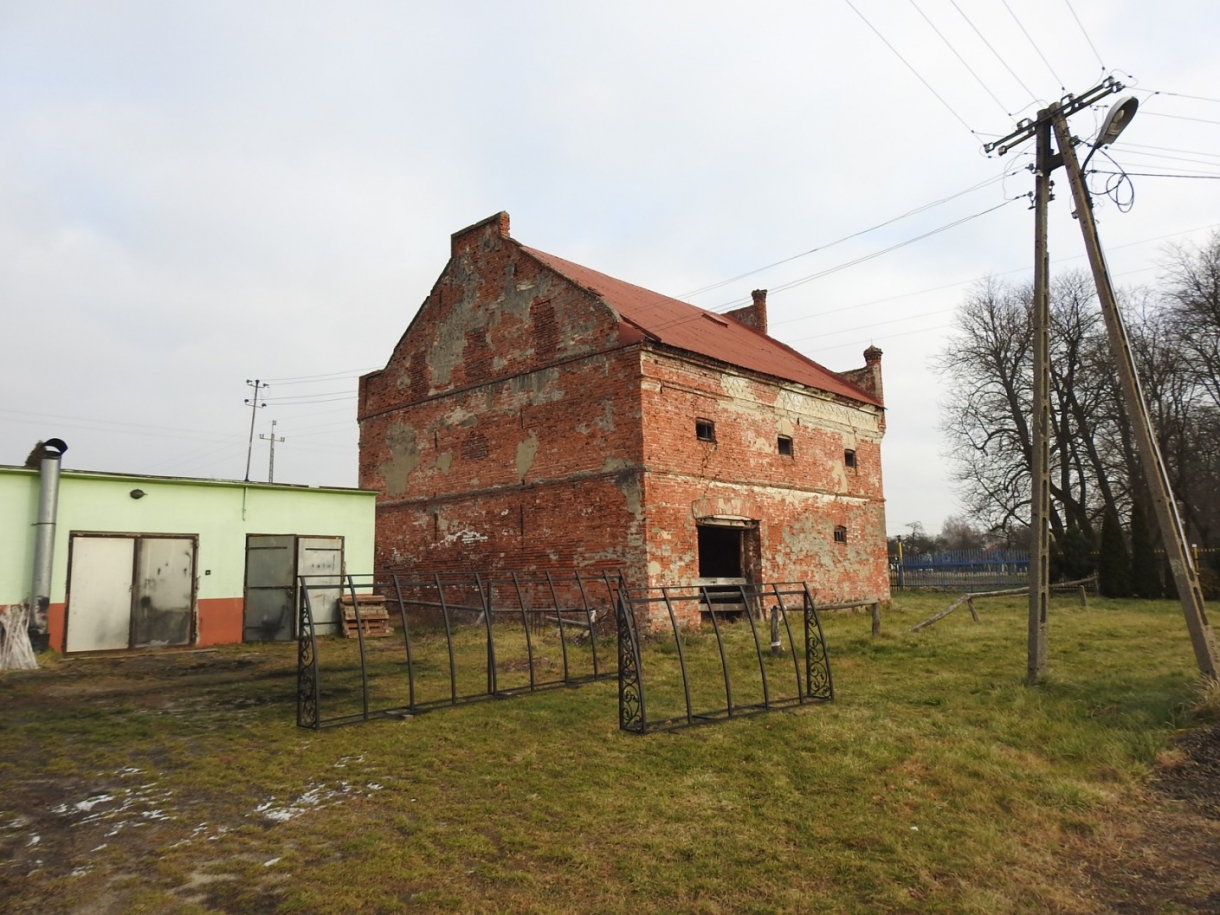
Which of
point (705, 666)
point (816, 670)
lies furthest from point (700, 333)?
point (816, 670)

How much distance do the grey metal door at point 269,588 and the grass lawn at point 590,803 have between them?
5.79 meters

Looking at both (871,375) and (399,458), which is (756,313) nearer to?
(871,375)

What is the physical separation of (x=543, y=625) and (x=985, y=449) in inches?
917

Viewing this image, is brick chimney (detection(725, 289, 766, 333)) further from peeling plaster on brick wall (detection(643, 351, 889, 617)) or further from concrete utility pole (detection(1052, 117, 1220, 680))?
concrete utility pole (detection(1052, 117, 1220, 680))

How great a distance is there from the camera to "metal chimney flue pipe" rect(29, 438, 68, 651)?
13.4 meters

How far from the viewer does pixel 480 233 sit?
A: 1948cm

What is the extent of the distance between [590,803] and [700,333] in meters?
14.9

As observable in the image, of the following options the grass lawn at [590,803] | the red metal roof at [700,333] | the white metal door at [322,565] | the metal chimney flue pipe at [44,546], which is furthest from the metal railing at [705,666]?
the metal chimney flue pipe at [44,546]

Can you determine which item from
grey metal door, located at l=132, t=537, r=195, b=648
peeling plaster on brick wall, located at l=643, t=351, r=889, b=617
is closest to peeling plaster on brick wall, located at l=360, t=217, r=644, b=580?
peeling plaster on brick wall, located at l=643, t=351, r=889, b=617

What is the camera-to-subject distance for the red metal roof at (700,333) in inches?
677

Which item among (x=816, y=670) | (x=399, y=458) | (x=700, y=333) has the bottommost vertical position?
(x=816, y=670)

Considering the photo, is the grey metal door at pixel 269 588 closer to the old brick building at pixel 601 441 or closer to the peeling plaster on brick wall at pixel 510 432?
the old brick building at pixel 601 441

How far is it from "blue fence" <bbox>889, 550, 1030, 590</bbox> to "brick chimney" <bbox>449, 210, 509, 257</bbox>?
2184 centimetres

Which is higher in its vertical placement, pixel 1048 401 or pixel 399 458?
pixel 399 458
